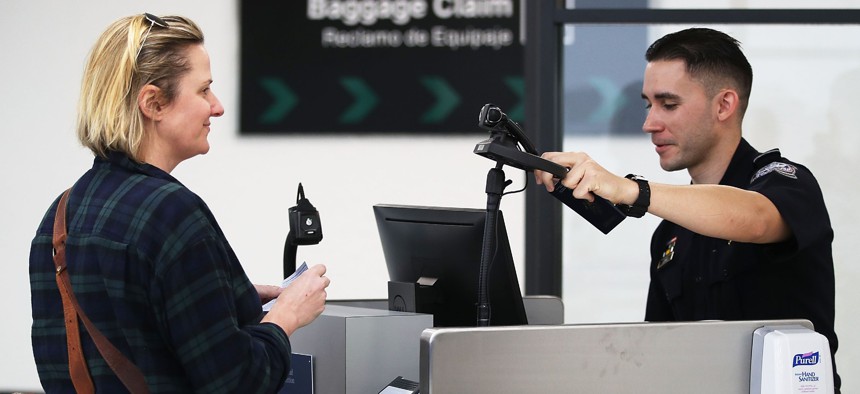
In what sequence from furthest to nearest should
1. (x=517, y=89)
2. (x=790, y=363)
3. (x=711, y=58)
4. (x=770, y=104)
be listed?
(x=517, y=89) < (x=770, y=104) < (x=711, y=58) < (x=790, y=363)

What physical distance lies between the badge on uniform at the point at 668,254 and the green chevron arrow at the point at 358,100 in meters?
2.30

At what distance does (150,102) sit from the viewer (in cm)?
166

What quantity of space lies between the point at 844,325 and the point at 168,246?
2241 mm

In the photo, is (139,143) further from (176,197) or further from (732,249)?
(732,249)

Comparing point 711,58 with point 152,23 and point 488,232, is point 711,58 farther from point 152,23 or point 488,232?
point 152,23

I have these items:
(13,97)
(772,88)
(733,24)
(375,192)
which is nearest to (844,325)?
(772,88)

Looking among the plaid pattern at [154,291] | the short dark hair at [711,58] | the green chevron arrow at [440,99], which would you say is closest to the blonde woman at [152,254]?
the plaid pattern at [154,291]

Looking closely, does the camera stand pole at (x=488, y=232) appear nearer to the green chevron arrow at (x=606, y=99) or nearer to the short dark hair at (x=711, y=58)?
the short dark hair at (x=711, y=58)

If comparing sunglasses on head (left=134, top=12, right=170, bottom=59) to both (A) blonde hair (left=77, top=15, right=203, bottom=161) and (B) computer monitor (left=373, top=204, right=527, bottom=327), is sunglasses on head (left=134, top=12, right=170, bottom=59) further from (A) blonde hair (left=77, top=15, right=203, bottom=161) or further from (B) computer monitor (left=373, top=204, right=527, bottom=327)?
(B) computer monitor (left=373, top=204, right=527, bottom=327)

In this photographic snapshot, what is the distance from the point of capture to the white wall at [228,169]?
4543 mm

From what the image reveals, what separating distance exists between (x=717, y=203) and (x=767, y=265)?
1.01ft

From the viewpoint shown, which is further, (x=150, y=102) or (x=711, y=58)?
(x=711, y=58)

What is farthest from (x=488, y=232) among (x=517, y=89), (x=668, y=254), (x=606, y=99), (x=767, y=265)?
(x=517, y=89)

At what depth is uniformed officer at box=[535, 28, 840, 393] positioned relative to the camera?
1.87 meters
